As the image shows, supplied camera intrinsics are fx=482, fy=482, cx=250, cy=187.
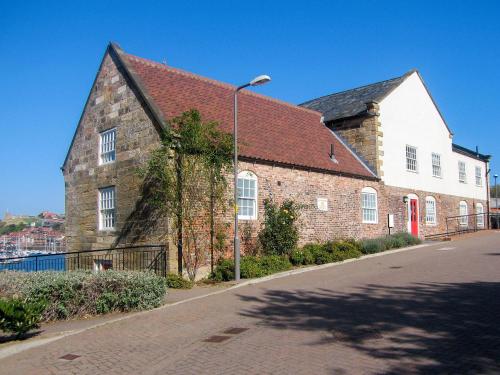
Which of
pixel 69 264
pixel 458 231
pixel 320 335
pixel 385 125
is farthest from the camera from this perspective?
pixel 458 231

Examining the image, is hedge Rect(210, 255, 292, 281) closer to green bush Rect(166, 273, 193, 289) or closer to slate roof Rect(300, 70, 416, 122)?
green bush Rect(166, 273, 193, 289)

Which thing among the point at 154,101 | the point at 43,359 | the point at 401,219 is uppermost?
the point at 154,101

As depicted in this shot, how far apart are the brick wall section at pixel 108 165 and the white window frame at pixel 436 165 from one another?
62.5 feet

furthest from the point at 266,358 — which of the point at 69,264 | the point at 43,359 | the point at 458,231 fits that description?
the point at 458,231

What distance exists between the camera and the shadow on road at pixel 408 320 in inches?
257

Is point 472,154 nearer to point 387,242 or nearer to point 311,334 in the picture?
point 387,242

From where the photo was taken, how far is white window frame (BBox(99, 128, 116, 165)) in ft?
59.1

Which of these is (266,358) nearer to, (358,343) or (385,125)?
(358,343)

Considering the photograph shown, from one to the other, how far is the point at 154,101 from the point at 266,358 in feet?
36.9

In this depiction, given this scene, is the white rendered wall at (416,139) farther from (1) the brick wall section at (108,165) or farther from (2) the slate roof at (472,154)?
(1) the brick wall section at (108,165)

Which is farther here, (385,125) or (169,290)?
(385,125)

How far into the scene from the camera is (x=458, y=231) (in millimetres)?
30078

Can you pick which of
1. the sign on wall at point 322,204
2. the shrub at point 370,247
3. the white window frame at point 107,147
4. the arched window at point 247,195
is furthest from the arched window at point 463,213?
the white window frame at point 107,147

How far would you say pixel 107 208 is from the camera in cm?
1802
